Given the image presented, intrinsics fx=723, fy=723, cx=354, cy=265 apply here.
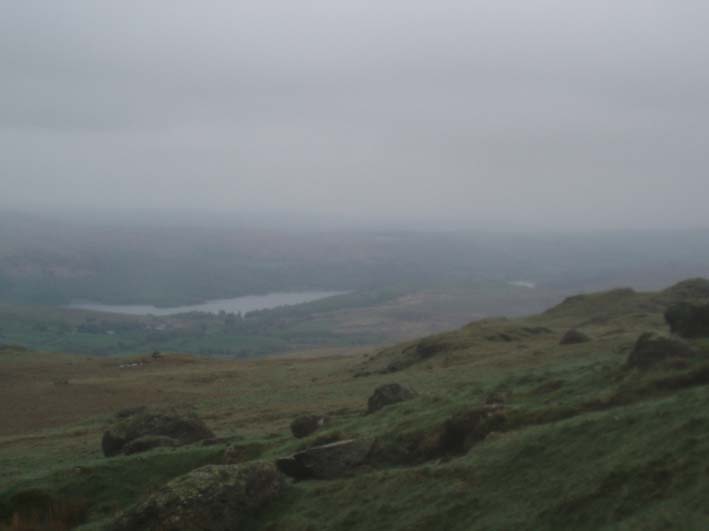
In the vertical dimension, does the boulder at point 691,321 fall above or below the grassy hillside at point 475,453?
above

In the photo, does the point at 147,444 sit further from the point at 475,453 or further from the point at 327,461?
the point at 475,453

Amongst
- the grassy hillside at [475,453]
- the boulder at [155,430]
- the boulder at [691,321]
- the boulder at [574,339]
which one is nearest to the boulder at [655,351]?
the grassy hillside at [475,453]

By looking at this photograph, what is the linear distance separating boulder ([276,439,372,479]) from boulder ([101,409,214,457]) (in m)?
7.93

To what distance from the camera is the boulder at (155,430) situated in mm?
24984

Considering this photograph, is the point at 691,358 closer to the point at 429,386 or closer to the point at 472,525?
the point at 472,525

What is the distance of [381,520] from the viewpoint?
14062 millimetres

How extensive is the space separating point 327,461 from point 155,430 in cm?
1004

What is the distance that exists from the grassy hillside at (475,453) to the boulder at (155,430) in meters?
1.32

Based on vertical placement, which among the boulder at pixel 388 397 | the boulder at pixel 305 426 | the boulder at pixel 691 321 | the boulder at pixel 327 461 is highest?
the boulder at pixel 691 321

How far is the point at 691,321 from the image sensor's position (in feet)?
83.4

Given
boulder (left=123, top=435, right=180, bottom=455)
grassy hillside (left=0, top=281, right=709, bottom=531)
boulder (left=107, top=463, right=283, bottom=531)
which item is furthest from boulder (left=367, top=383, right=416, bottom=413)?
boulder (left=107, top=463, right=283, bottom=531)

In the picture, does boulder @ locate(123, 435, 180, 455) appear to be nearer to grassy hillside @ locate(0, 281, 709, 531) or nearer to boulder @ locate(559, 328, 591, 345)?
grassy hillside @ locate(0, 281, 709, 531)

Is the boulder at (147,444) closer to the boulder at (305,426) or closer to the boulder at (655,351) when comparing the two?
the boulder at (305,426)

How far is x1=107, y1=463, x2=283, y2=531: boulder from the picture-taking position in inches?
602
